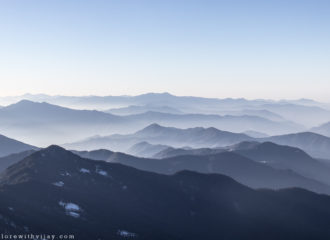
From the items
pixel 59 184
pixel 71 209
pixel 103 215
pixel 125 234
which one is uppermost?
pixel 59 184

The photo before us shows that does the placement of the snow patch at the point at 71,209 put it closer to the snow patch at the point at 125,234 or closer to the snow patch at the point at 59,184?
the snow patch at the point at 125,234

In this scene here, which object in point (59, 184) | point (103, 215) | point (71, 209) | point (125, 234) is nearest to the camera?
point (125, 234)

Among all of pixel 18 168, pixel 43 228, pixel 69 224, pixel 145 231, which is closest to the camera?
pixel 43 228

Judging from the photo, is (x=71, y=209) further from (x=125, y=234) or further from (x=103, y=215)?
(x=125, y=234)

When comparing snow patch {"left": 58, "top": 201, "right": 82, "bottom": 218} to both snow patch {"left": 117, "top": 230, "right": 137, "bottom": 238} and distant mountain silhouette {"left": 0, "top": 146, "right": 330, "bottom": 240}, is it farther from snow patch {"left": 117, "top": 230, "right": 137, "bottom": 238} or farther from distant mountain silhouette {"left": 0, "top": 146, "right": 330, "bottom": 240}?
snow patch {"left": 117, "top": 230, "right": 137, "bottom": 238}

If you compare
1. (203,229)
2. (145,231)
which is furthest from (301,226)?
(145,231)

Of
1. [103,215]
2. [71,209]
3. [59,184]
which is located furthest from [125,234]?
[59,184]

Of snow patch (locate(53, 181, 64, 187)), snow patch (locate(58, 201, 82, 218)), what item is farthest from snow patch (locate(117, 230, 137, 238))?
snow patch (locate(53, 181, 64, 187))

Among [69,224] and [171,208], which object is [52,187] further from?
[171,208]

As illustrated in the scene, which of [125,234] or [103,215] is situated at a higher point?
[103,215]

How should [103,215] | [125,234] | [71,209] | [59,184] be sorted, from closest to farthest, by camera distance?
1. [125,234]
2. [71,209]
3. [103,215]
4. [59,184]

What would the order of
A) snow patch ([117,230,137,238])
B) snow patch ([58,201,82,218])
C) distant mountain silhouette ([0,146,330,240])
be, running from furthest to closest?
snow patch ([58,201,82,218])
snow patch ([117,230,137,238])
distant mountain silhouette ([0,146,330,240])
